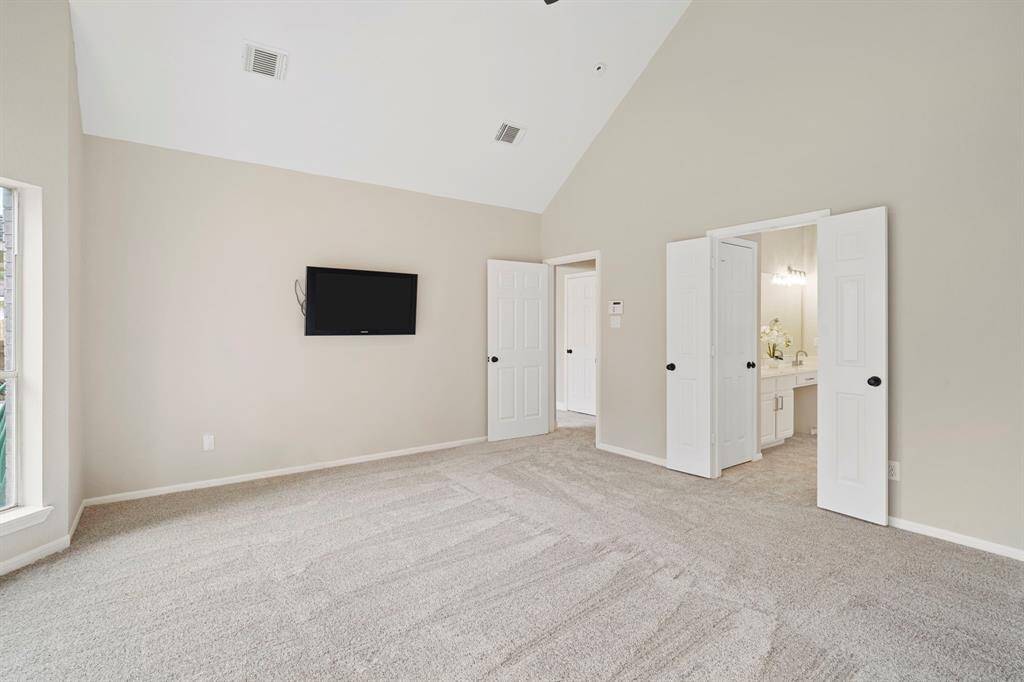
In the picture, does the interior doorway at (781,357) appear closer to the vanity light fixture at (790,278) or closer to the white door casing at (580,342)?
the vanity light fixture at (790,278)

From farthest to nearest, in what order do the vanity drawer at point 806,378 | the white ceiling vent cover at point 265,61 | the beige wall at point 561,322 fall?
the beige wall at point 561,322, the vanity drawer at point 806,378, the white ceiling vent cover at point 265,61

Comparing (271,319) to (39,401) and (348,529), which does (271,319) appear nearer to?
(39,401)

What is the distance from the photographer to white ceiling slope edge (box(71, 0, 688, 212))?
330 centimetres

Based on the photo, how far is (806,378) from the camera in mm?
5719

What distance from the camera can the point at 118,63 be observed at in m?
3.31

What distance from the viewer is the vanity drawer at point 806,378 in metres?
5.61

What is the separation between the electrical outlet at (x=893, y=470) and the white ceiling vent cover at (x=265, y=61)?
493 centimetres

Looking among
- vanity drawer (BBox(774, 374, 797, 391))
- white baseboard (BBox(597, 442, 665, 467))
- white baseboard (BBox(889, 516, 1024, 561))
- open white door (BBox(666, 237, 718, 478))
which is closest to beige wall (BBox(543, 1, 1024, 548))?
white baseboard (BBox(889, 516, 1024, 561))

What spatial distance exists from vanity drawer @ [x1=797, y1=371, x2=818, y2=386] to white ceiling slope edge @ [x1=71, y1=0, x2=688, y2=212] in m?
3.53

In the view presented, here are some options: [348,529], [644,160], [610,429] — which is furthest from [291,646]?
[644,160]

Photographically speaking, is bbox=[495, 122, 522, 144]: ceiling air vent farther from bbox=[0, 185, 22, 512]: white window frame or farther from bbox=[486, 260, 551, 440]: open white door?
bbox=[0, 185, 22, 512]: white window frame

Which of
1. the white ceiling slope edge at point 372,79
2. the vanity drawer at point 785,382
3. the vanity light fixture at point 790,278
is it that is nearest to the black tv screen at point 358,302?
the white ceiling slope edge at point 372,79

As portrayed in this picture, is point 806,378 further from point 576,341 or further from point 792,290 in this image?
point 576,341

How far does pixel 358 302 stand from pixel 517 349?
1923mm
